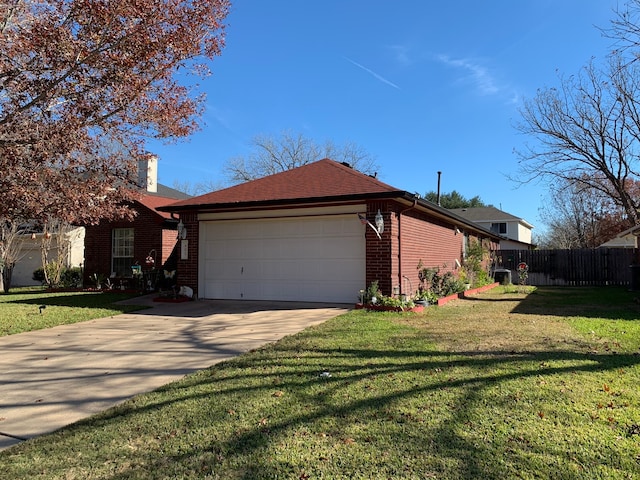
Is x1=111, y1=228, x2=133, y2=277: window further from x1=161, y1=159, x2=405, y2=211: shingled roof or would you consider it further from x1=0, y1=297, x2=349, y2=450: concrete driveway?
x1=0, y1=297, x2=349, y2=450: concrete driveway

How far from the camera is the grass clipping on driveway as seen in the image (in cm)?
287

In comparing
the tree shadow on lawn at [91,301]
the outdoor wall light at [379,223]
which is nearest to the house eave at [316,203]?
the outdoor wall light at [379,223]

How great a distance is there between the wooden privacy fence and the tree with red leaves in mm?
Result: 20120

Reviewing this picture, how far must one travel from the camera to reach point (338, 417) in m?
3.64

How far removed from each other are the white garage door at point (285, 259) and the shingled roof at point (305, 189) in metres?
0.69

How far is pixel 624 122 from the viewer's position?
19.5 metres

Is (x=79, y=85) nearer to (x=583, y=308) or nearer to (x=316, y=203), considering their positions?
(x=316, y=203)

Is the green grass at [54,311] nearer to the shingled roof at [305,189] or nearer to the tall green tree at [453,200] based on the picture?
the shingled roof at [305,189]

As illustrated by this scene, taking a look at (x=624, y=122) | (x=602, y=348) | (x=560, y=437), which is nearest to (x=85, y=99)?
(x=560, y=437)

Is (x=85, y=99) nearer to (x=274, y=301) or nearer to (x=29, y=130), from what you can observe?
(x=29, y=130)

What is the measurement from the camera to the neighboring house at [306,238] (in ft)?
33.5

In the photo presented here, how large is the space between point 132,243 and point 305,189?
797cm

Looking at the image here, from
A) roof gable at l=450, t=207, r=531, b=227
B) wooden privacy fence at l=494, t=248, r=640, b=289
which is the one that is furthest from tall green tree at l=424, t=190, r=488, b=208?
wooden privacy fence at l=494, t=248, r=640, b=289

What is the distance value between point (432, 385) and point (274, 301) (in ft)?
24.6
